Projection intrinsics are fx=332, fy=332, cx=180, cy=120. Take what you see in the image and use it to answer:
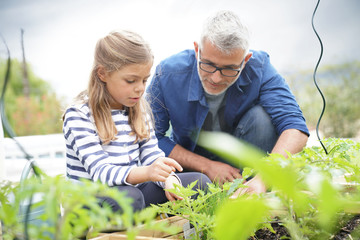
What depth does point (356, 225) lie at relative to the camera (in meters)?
0.88

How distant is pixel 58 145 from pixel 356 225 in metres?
3.72

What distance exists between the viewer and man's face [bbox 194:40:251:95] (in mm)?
1675

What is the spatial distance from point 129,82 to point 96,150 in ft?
1.03

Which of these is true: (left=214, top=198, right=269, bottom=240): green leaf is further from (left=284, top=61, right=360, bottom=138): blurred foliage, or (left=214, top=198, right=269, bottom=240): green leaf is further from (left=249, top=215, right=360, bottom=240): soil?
(left=284, top=61, right=360, bottom=138): blurred foliage

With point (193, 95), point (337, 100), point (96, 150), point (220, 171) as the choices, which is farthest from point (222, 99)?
point (337, 100)

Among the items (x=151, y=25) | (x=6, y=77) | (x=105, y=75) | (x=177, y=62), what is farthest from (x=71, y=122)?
(x=151, y=25)

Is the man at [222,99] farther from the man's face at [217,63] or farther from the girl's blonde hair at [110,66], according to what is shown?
the girl's blonde hair at [110,66]

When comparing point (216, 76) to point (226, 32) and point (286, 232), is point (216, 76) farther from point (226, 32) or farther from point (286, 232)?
point (286, 232)

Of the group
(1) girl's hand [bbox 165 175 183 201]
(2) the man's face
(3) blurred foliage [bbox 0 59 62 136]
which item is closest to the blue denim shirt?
(2) the man's face

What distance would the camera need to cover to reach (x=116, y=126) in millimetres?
1461

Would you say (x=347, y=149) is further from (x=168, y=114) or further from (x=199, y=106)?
(x=168, y=114)

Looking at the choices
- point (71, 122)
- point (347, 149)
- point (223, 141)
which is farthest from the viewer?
point (71, 122)

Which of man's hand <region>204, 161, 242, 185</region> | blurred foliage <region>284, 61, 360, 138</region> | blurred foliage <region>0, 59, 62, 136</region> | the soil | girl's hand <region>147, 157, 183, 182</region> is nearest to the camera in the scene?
the soil

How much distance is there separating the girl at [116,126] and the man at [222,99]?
44 cm
